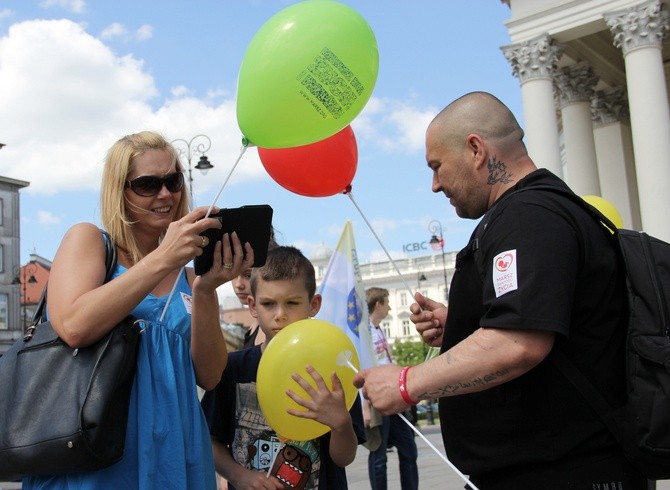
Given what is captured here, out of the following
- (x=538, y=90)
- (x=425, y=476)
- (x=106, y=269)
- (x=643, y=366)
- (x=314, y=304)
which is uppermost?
(x=538, y=90)

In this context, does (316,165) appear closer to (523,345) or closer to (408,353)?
(523,345)

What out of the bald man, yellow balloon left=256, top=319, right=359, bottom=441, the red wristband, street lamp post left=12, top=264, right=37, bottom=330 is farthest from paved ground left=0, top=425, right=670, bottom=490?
street lamp post left=12, top=264, right=37, bottom=330

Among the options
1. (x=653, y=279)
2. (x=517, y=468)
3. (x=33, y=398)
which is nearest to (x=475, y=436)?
(x=517, y=468)

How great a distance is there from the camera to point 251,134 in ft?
10.9

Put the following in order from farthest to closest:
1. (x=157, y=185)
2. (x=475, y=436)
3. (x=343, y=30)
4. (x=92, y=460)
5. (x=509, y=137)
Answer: (x=343, y=30) < (x=157, y=185) < (x=509, y=137) < (x=475, y=436) < (x=92, y=460)

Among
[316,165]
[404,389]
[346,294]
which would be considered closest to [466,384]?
[404,389]

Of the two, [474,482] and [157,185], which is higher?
[157,185]

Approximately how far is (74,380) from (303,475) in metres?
1.25

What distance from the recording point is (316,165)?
13.4ft

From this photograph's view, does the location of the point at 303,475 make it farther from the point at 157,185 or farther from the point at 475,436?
the point at 157,185

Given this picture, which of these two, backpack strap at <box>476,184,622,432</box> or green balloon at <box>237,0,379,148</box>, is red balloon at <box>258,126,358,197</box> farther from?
backpack strap at <box>476,184,622,432</box>

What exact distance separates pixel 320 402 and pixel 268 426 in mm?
700

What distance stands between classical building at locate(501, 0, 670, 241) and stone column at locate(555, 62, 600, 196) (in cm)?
3

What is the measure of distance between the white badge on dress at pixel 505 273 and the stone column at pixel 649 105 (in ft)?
52.5
